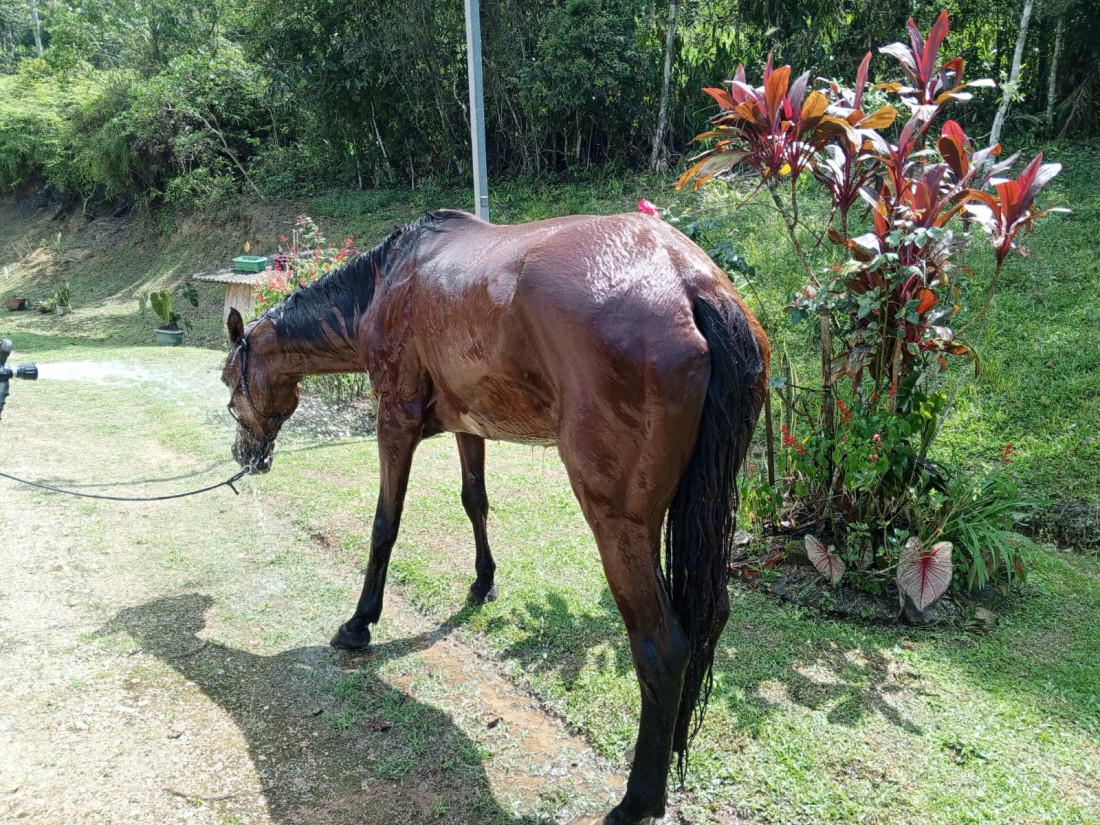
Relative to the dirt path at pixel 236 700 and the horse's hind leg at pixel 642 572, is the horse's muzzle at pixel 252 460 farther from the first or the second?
the horse's hind leg at pixel 642 572

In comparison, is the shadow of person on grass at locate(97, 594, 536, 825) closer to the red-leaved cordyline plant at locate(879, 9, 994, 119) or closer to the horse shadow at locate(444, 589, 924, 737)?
the horse shadow at locate(444, 589, 924, 737)

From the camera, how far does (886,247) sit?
3648mm

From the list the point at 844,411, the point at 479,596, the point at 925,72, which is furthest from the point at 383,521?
the point at 925,72

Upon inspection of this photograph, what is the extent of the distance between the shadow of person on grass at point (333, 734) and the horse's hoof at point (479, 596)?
1.46 ft

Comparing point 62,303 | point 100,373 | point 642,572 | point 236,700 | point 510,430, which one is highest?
point 510,430

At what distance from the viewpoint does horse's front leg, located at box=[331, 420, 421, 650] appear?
3457mm

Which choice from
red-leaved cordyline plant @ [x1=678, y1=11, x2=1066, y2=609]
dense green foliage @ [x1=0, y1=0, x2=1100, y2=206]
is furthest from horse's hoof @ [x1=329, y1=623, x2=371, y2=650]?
dense green foliage @ [x1=0, y1=0, x2=1100, y2=206]

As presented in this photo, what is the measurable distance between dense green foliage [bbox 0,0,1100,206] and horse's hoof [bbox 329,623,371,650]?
803 centimetres

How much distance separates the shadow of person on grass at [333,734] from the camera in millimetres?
2645

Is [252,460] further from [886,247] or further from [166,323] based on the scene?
[166,323]

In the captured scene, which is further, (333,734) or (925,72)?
(925,72)

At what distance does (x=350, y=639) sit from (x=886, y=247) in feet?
10.4

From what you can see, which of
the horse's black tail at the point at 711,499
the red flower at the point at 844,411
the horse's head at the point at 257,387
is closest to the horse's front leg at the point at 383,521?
the horse's head at the point at 257,387

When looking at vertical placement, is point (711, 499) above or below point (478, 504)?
above
